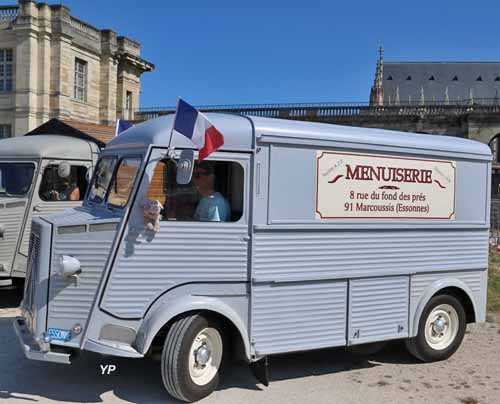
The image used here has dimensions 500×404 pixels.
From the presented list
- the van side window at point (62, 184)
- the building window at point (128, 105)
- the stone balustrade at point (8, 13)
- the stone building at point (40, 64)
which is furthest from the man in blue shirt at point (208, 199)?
the building window at point (128, 105)

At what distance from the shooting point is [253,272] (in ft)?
19.0

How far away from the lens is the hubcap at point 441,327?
23.6ft

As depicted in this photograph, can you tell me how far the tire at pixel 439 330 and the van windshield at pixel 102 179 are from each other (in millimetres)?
3942

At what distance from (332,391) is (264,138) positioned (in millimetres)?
2657

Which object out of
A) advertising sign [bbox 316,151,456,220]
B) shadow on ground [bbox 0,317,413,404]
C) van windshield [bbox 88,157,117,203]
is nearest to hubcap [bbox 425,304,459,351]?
shadow on ground [bbox 0,317,413,404]

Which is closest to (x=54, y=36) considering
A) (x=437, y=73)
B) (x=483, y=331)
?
(x=483, y=331)

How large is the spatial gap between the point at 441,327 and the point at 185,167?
13.1 feet

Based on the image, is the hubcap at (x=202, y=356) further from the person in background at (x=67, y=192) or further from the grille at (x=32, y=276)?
the person in background at (x=67, y=192)

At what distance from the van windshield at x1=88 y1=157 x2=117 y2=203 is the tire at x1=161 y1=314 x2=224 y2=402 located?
66.0 inches

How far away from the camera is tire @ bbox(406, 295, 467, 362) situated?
708 cm

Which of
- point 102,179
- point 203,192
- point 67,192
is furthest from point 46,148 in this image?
point 203,192

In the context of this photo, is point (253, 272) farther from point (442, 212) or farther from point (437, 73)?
point (437, 73)

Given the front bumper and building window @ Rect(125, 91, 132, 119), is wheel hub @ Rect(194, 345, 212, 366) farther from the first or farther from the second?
building window @ Rect(125, 91, 132, 119)

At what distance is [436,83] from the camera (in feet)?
291
